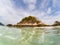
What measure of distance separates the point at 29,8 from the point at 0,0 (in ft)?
1.31

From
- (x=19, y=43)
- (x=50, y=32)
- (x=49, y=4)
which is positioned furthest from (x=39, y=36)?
(x=49, y=4)

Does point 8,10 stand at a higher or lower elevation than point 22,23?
higher

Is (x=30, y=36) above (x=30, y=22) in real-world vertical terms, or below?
below

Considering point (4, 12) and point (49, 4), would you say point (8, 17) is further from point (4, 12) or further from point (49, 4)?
point (49, 4)

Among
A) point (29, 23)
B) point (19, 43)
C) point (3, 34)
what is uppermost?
point (29, 23)

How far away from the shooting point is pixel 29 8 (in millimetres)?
2020

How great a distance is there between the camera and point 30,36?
199cm

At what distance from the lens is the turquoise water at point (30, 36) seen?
1963 mm

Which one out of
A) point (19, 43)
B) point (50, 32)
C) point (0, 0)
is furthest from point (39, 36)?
point (0, 0)

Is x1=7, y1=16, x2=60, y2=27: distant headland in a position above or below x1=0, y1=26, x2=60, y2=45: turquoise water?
above

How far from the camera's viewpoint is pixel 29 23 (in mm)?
2018

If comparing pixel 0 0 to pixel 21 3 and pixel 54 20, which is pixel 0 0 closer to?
pixel 21 3

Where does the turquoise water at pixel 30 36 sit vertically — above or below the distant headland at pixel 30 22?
below

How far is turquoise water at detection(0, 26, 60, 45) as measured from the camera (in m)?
1.96
